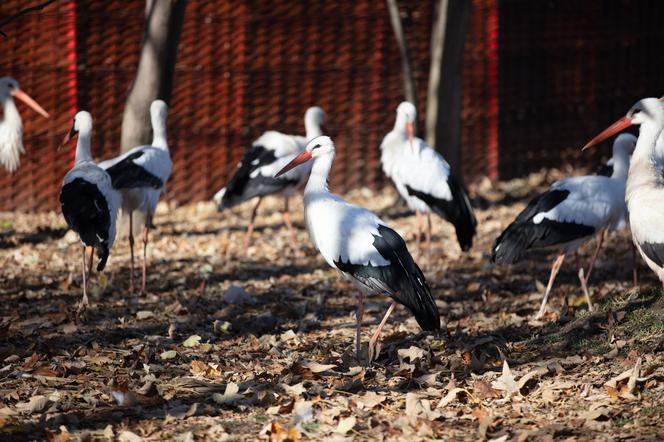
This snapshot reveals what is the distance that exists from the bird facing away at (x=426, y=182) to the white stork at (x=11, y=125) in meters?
3.22

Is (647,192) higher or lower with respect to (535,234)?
higher

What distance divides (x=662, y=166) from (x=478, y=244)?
2234 mm

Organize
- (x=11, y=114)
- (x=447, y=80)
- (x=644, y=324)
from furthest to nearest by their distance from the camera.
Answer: (x=447, y=80), (x=11, y=114), (x=644, y=324)

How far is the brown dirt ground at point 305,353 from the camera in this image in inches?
174

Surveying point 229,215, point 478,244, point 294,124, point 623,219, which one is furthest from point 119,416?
point 294,124

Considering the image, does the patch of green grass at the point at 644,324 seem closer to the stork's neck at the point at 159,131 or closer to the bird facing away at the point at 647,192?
the bird facing away at the point at 647,192

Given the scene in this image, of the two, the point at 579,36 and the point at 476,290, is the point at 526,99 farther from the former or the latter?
the point at 476,290

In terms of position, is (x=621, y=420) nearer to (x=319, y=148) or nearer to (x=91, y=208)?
(x=319, y=148)

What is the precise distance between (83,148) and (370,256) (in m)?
3.11

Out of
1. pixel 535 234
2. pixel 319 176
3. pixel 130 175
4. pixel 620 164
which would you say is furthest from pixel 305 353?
pixel 620 164

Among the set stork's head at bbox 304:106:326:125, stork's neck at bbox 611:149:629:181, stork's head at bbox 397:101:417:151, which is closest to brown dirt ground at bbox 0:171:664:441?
stork's neck at bbox 611:149:629:181

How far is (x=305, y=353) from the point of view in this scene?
19.1 ft

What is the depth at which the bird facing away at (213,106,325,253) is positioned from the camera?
898cm

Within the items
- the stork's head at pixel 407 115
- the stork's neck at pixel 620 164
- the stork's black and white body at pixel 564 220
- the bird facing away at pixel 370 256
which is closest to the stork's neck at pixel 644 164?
the stork's black and white body at pixel 564 220
